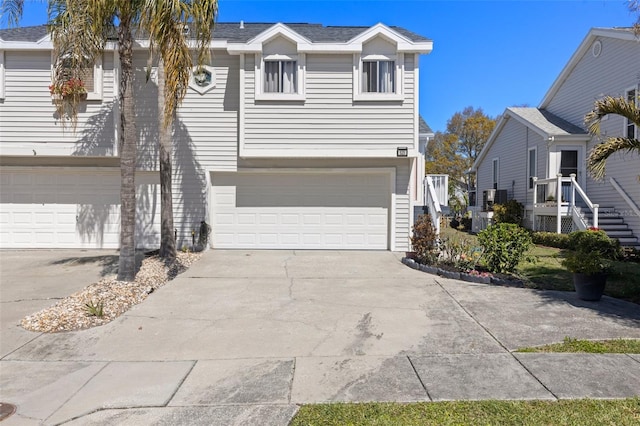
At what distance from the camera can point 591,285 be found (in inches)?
257

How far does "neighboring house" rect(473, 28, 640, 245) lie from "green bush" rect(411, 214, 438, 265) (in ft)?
22.9

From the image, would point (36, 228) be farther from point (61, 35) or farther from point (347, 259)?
point (347, 259)

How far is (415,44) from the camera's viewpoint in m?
10.8

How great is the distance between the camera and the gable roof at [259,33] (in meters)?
11.3

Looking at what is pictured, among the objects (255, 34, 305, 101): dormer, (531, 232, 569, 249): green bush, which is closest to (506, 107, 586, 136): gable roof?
(531, 232, 569, 249): green bush

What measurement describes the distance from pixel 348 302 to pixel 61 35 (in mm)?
6777

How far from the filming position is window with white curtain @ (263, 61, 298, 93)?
36.9 feet

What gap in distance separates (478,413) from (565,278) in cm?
640

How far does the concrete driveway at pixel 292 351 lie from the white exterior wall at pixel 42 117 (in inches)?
189

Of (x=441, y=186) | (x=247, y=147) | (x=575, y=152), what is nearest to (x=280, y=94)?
(x=247, y=147)

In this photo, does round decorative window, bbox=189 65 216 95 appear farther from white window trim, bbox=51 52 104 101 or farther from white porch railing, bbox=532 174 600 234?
white porch railing, bbox=532 174 600 234

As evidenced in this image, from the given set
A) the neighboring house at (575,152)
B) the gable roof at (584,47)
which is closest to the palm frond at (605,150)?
the neighboring house at (575,152)

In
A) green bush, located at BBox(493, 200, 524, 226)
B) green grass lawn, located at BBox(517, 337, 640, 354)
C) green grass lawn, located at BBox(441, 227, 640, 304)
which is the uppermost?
green bush, located at BBox(493, 200, 524, 226)

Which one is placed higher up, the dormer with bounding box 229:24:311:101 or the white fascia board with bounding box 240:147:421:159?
the dormer with bounding box 229:24:311:101
